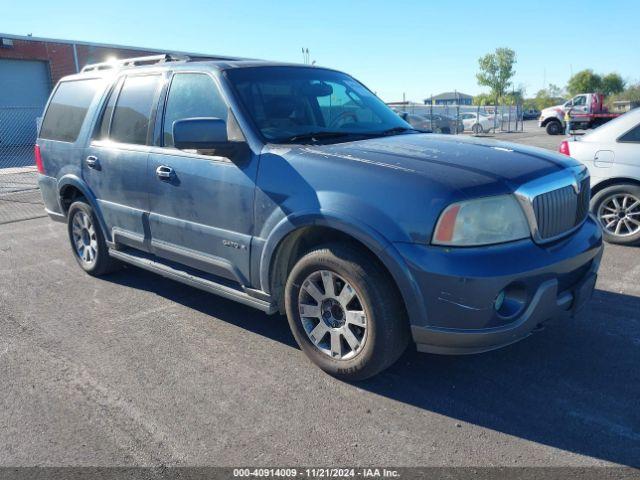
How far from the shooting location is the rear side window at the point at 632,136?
6062 millimetres

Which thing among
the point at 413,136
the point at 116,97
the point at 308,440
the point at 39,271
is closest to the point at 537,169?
the point at 413,136

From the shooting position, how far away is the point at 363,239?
3.02 metres

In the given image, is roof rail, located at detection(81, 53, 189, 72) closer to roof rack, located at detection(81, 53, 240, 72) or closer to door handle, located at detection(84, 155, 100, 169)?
roof rack, located at detection(81, 53, 240, 72)

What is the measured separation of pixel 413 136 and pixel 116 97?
8.87 feet

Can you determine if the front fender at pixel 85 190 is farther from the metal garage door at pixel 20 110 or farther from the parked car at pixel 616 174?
the metal garage door at pixel 20 110

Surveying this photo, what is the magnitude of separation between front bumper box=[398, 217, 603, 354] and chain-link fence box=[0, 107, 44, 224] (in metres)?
8.22

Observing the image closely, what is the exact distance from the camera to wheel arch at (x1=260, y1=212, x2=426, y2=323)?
2.93 metres

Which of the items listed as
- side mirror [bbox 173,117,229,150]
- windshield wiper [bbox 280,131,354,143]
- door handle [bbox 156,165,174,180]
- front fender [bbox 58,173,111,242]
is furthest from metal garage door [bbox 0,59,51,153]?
windshield wiper [bbox 280,131,354,143]

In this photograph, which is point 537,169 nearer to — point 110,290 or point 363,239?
point 363,239

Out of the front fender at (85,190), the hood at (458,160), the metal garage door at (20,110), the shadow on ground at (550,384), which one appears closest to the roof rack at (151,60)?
the front fender at (85,190)

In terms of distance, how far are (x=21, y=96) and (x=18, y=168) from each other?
46.0 feet

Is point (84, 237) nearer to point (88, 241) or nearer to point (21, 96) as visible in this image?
point (88, 241)

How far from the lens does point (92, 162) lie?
16.3 ft

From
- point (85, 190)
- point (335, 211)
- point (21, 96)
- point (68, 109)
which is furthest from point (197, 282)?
point (21, 96)
